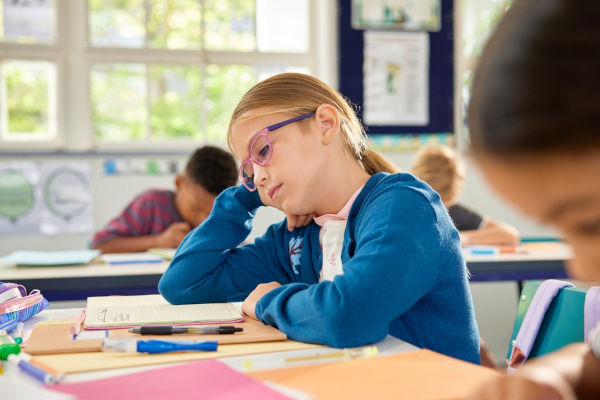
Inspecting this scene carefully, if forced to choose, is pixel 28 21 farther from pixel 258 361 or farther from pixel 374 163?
pixel 258 361

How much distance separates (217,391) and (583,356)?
419 millimetres

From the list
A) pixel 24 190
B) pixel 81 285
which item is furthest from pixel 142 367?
pixel 24 190

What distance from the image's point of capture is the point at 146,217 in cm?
331

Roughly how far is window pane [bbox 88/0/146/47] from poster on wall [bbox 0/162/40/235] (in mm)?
838

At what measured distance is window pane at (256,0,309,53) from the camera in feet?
14.2

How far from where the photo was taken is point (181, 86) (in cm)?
422

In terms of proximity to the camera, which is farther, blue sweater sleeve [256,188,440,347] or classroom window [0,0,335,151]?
classroom window [0,0,335,151]

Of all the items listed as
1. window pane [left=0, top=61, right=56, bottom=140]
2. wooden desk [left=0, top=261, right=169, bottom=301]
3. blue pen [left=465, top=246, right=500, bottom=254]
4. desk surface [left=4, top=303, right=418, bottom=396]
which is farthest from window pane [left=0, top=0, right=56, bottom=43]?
desk surface [left=4, top=303, right=418, bottom=396]

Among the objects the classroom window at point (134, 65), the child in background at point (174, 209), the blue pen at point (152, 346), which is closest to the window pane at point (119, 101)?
the classroom window at point (134, 65)

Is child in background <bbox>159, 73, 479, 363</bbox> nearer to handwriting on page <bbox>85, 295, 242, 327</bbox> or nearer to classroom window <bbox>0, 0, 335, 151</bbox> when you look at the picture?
handwriting on page <bbox>85, 295, 242, 327</bbox>

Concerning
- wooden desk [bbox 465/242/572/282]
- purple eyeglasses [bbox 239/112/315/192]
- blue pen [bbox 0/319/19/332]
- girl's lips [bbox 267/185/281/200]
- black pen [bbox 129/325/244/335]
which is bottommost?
wooden desk [bbox 465/242/572/282]

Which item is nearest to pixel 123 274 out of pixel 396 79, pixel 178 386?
pixel 178 386

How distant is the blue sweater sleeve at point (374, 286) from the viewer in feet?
3.46

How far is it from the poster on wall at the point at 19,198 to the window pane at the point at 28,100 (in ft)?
0.68
